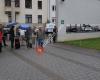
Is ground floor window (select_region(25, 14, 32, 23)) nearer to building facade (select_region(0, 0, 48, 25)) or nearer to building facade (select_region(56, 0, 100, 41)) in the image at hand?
building facade (select_region(0, 0, 48, 25))

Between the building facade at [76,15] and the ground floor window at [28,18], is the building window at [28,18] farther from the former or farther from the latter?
the building facade at [76,15]

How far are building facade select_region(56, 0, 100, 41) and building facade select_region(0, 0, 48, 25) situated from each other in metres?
29.6

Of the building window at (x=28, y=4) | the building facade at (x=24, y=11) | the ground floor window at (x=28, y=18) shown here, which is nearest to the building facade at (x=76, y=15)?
the building facade at (x=24, y=11)

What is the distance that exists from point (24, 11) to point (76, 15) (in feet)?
106

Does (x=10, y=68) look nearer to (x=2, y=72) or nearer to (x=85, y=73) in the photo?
(x=2, y=72)

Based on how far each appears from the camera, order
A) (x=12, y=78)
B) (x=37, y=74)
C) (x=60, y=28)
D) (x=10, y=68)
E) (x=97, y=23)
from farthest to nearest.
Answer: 1. (x=97, y=23)
2. (x=60, y=28)
3. (x=10, y=68)
4. (x=37, y=74)
5. (x=12, y=78)

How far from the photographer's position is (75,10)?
38.2 m

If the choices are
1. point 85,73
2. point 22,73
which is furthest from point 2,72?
point 85,73

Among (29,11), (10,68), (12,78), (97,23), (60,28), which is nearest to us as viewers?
(12,78)

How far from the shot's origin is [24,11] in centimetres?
6950

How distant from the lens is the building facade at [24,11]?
67137 mm

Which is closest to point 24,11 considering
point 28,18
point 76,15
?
point 28,18

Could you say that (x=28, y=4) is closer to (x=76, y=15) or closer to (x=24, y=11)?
(x=24, y=11)

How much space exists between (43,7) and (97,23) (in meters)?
32.2
